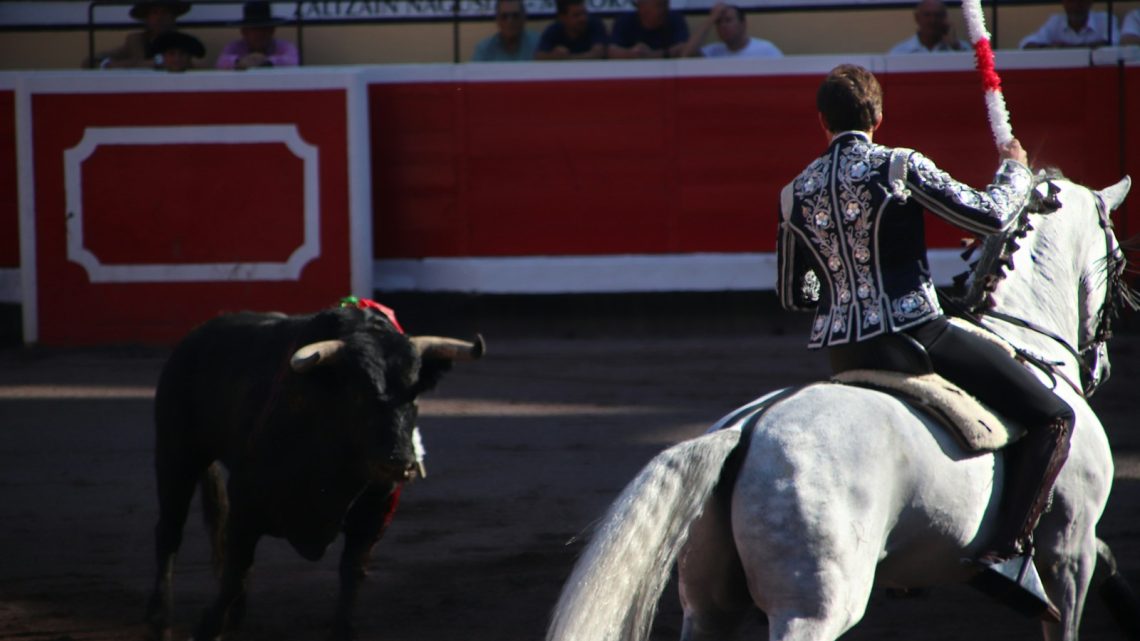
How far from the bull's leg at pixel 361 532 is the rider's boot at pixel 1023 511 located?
1570 millimetres

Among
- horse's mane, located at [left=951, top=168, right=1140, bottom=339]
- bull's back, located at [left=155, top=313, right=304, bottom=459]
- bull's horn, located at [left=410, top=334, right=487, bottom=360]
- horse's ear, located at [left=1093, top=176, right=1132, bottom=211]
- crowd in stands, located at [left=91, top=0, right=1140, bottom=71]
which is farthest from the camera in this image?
crowd in stands, located at [left=91, top=0, right=1140, bottom=71]

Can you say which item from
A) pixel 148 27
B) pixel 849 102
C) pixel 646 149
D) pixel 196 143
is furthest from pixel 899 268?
pixel 148 27

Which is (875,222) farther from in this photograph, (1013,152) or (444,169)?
(444,169)

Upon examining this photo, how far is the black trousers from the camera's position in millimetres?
2795

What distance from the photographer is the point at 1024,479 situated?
2779 mm

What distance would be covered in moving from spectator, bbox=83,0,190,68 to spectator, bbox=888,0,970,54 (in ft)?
15.0

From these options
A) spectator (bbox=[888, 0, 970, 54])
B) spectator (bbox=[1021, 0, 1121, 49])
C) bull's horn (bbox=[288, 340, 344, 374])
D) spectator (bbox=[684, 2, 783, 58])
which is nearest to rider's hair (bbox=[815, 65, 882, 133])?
bull's horn (bbox=[288, 340, 344, 374])

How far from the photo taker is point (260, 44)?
30.2ft

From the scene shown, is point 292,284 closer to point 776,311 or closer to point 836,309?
point 776,311

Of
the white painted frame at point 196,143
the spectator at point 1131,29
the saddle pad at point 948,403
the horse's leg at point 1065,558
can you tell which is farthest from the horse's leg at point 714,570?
the spectator at point 1131,29

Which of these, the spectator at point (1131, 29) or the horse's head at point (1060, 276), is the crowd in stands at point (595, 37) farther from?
the horse's head at point (1060, 276)

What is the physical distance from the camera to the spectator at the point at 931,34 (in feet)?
28.9

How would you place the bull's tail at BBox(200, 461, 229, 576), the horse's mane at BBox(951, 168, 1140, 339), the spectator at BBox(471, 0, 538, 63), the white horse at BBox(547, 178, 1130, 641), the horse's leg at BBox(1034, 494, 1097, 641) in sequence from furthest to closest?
the spectator at BBox(471, 0, 538, 63)
the bull's tail at BBox(200, 461, 229, 576)
the horse's mane at BBox(951, 168, 1140, 339)
the horse's leg at BBox(1034, 494, 1097, 641)
the white horse at BBox(547, 178, 1130, 641)

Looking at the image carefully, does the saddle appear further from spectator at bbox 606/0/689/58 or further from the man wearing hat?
the man wearing hat
